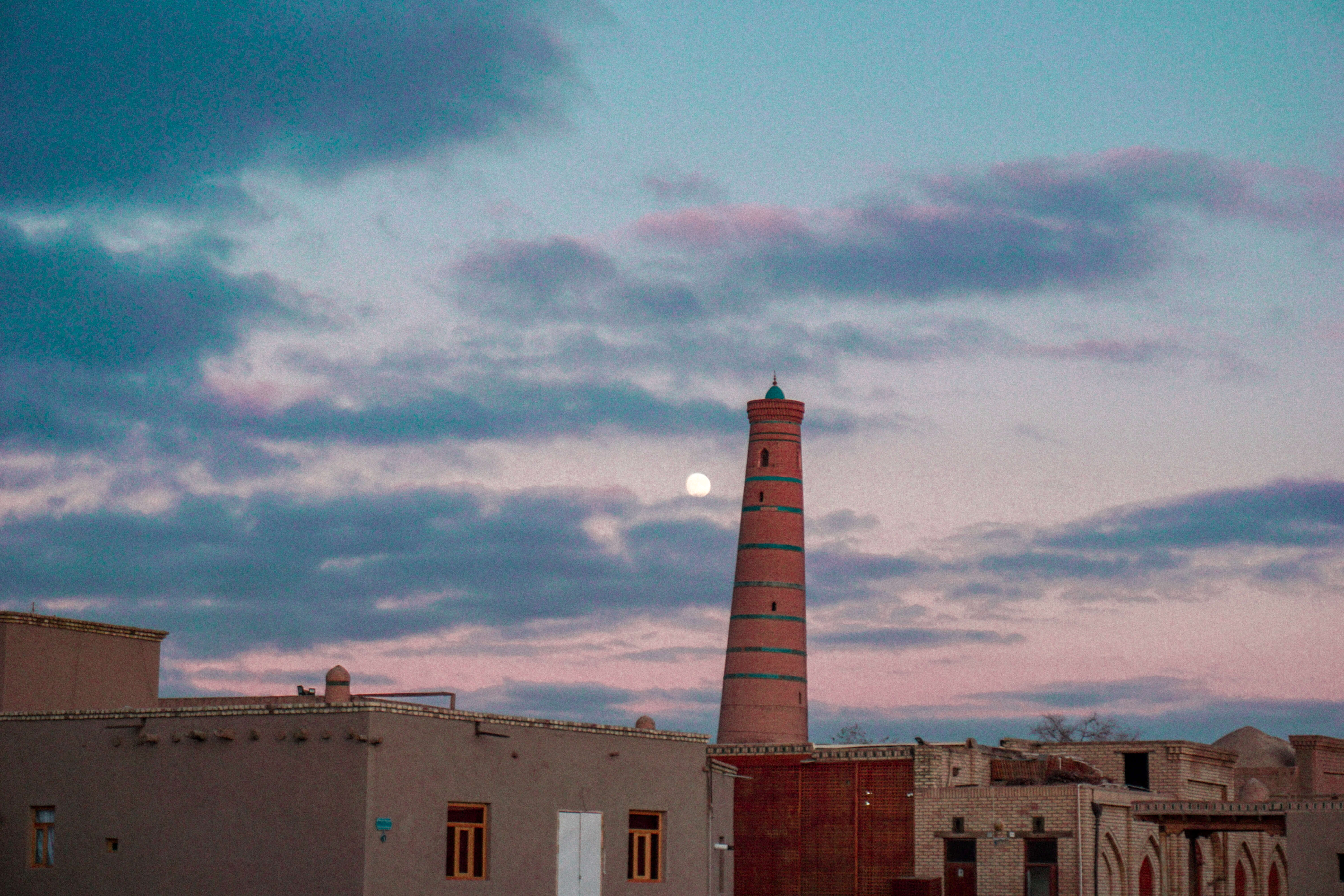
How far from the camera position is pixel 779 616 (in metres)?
65.2

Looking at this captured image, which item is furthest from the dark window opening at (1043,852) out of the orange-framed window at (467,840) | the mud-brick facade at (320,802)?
the orange-framed window at (467,840)

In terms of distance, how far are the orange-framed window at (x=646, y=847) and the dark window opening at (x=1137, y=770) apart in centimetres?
2171

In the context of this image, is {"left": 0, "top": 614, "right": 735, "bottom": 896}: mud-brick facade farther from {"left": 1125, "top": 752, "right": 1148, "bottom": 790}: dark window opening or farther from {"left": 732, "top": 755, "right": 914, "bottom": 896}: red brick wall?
{"left": 1125, "top": 752, "right": 1148, "bottom": 790}: dark window opening

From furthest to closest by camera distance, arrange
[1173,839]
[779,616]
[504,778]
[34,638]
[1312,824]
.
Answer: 1. [779,616]
2. [1173,839]
3. [1312,824]
4. [34,638]
5. [504,778]

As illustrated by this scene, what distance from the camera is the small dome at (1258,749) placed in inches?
2277

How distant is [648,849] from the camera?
32.8m

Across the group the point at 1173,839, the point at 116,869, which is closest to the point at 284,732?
the point at 116,869

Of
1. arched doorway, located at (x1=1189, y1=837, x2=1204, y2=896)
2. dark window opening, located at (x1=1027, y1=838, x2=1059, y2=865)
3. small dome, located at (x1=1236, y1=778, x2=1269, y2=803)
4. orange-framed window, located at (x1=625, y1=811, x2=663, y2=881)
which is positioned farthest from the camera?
arched doorway, located at (x1=1189, y1=837, x2=1204, y2=896)

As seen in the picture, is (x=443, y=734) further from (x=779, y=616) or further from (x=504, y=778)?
(x=779, y=616)

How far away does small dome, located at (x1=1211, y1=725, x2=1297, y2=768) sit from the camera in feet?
190

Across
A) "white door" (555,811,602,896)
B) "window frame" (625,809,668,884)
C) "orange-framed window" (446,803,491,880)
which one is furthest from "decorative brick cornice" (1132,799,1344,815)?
"orange-framed window" (446,803,491,880)

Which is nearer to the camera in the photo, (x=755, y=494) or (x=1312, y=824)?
(x=1312, y=824)

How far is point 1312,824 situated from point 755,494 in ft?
103

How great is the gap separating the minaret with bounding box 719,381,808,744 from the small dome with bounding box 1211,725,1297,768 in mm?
16474
